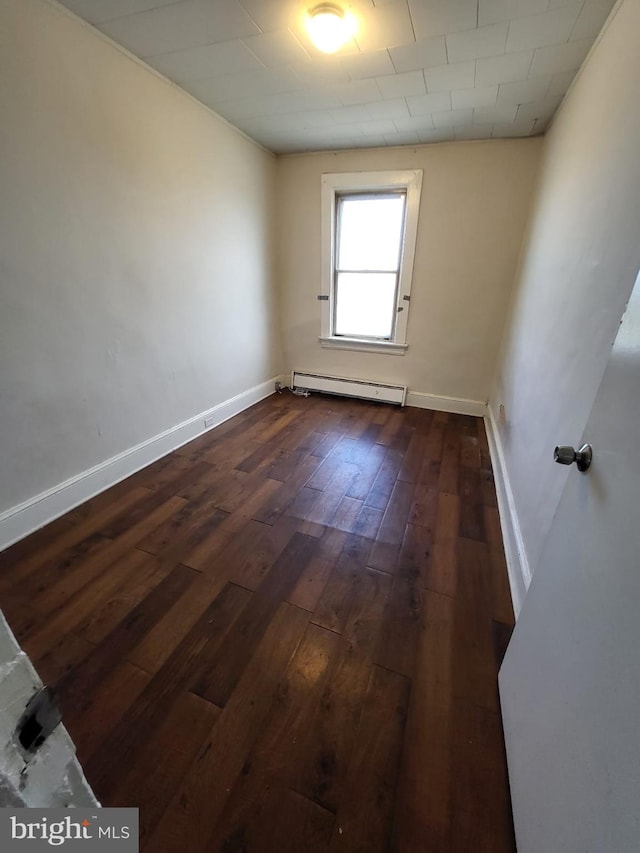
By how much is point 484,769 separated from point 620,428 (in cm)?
103

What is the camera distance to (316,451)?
8.84 feet

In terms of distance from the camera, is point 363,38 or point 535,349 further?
point 535,349

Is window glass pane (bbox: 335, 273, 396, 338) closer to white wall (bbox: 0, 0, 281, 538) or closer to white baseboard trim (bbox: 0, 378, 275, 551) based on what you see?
white wall (bbox: 0, 0, 281, 538)

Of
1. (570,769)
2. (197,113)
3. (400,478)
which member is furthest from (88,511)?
(197,113)

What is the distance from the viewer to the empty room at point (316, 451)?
75cm

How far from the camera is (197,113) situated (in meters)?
2.31

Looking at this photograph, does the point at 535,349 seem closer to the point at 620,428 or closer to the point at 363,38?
the point at 620,428

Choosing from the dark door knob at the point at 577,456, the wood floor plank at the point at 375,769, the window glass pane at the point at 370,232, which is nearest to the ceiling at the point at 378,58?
the window glass pane at the point at 370,232

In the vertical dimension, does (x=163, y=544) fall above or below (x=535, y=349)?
below

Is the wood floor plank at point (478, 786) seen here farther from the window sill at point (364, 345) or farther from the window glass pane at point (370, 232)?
the window glass pane at point (370, 232)

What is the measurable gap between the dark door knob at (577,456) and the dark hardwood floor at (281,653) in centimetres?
89

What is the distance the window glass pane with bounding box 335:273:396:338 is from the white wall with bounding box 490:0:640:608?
1445mm

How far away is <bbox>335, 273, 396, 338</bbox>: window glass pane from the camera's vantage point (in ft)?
11.3

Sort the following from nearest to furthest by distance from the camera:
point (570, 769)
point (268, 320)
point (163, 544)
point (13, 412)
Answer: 1. point (570, 769)
2. point (13, 412)
3. point (163, 544)
4. point (268, 320)
